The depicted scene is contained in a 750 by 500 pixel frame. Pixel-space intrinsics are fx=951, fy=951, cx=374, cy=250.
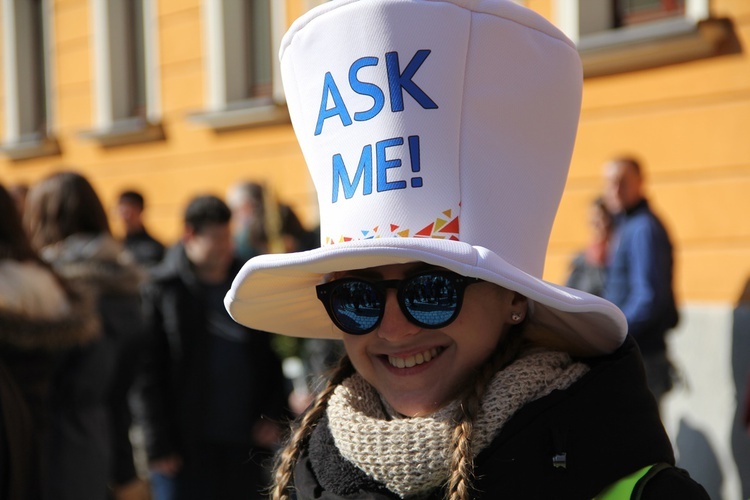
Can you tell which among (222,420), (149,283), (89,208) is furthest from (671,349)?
(89,208)

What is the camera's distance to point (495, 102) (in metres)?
1.76

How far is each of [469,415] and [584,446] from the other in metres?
0.21

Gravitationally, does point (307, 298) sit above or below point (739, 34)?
below

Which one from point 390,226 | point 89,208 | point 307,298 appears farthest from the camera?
point 89,208

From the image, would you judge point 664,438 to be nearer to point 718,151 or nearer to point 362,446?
point 362,446

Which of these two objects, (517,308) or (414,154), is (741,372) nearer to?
(517,308)

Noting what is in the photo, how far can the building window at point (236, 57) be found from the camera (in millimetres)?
8992

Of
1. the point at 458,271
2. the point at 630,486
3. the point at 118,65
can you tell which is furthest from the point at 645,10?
the point at 118,65

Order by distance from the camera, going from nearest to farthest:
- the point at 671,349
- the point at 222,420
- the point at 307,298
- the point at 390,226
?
the point at 390,226
the point at 307,298
the point at 222,420
the point at 671,349

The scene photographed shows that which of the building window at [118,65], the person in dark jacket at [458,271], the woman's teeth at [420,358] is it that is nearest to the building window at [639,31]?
the person in dark jacket at [458,271]

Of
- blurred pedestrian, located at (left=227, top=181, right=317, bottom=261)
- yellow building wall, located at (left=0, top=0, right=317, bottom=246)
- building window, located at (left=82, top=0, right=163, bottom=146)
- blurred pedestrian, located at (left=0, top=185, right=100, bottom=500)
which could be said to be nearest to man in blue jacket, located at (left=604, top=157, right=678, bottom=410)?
blurred pedestrian, located at (left=227, top=181, right=317, bottom=261)

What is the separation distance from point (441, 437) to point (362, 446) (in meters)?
0.17

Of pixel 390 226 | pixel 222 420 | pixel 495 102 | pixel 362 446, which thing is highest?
pixel 495 102

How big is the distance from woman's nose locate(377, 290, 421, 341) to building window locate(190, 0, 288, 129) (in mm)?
7177
